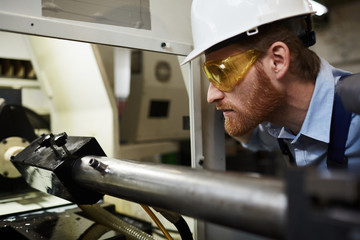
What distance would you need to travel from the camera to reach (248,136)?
1474 mm

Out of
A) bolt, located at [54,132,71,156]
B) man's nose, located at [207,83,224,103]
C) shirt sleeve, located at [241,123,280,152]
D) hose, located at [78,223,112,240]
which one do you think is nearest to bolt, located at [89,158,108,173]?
bolt, located at [54,132,71,156]

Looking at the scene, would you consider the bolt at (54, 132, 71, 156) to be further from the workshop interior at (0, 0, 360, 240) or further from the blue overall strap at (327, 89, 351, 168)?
the blue overall strap at (327, 89, 351, 168)

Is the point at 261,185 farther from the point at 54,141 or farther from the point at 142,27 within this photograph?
the point at 142,27

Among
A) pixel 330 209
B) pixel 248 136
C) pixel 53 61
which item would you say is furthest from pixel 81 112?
pixel 330 209

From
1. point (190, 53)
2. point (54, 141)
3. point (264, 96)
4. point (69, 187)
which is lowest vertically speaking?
point (69, 187)

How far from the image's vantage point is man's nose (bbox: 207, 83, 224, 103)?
40.9 inches

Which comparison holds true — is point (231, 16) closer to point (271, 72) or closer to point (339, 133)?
point (271, 72)

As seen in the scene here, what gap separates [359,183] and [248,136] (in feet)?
3.85

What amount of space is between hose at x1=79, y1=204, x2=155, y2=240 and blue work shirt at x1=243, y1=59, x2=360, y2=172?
599 millimetres

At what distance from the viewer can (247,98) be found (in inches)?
41.6

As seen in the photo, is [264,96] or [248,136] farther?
[248,136]

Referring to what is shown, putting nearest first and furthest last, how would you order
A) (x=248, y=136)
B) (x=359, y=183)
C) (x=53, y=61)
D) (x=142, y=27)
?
(x=359, y=183) → (x=142, y=27) → (x=248, y=136) → (x=53, y=61)

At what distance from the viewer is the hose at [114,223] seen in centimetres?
90

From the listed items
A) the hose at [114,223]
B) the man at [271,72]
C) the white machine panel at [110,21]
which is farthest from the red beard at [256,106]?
the hose at [114,223]
